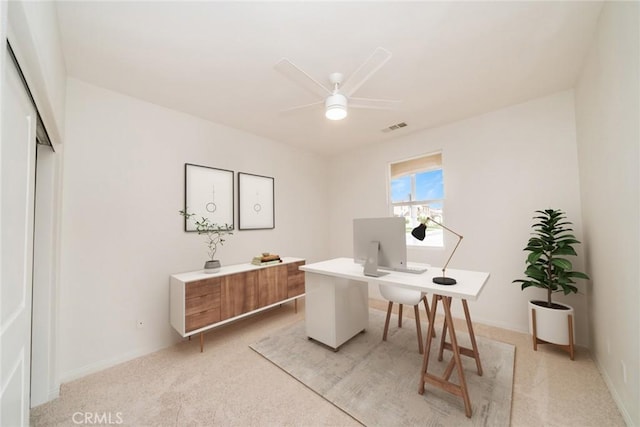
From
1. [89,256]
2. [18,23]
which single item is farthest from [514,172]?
[89,256]

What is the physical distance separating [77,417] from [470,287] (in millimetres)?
2901

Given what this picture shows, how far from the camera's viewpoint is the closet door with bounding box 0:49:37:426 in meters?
0.89

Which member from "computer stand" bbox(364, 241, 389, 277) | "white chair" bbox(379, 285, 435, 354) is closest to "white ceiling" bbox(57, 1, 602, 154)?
"computer stand" bbox(364, 241, 389, 277)

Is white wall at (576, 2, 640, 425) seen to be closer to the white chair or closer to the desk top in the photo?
the desk top

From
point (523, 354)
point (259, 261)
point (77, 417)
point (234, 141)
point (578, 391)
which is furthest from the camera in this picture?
point (234, 141)

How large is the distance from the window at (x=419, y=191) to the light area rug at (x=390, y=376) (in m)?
1.39

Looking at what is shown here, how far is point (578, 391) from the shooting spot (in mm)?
1849

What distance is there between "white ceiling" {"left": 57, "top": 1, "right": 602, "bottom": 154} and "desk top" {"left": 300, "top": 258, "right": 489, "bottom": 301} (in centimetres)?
184

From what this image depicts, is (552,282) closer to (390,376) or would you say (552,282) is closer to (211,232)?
(390,376)

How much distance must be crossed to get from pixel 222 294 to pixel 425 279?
2.11 metres

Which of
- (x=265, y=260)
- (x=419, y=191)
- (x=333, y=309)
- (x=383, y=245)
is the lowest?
(x=333, y=309)

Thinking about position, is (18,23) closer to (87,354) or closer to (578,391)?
(87,354)

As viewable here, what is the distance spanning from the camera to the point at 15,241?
3.50ft

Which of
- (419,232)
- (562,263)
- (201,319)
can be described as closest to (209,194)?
(201,319)
